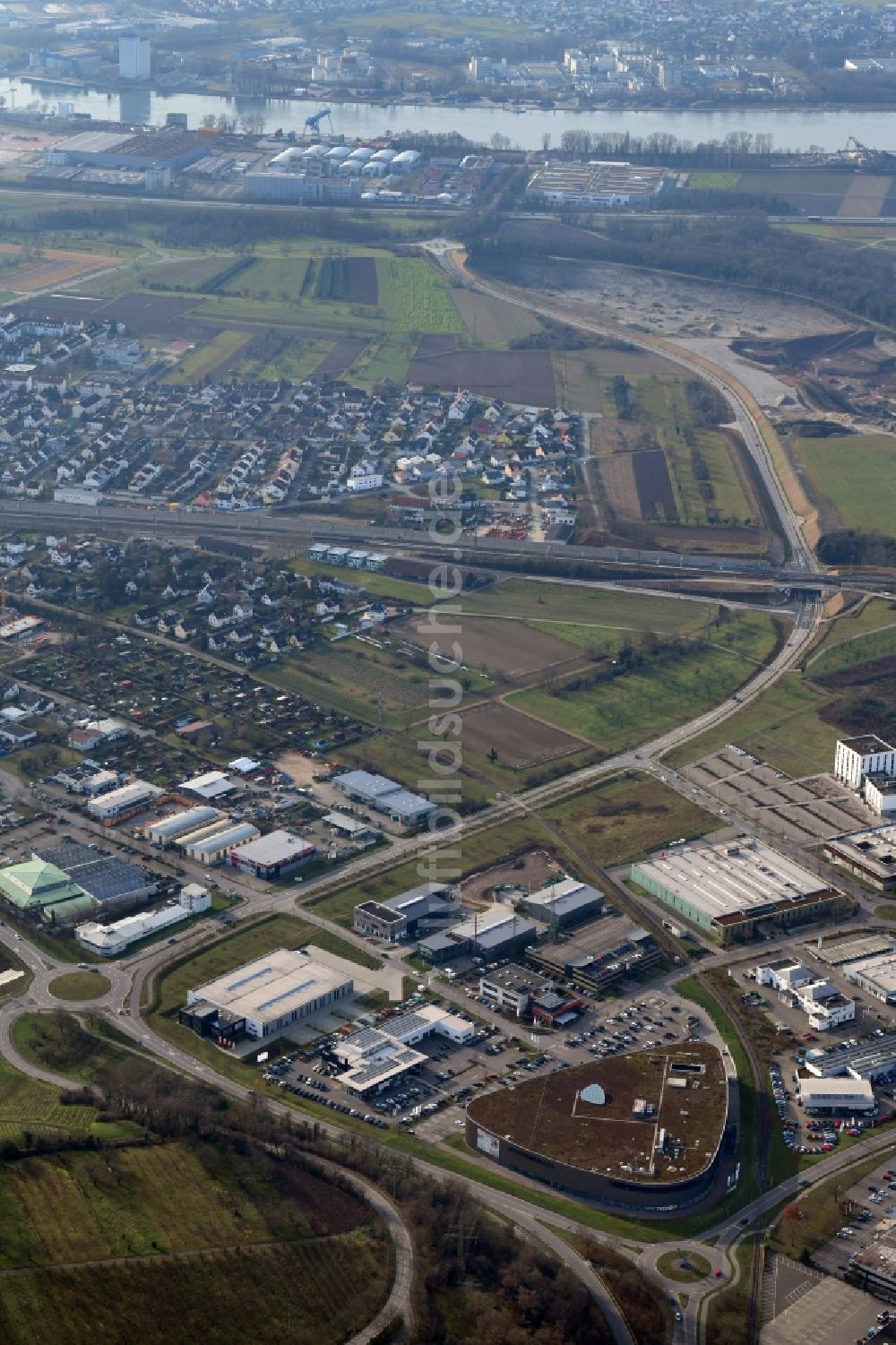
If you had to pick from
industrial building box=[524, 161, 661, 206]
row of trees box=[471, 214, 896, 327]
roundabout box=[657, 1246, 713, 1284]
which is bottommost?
roundabout box=[657, 1246, 713, 1284]

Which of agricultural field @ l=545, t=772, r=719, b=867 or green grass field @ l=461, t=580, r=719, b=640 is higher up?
green grass field @ l=461, t=580, r=719, b=640

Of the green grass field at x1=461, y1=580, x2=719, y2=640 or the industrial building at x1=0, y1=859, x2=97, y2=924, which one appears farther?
the green grass field at x1=461, y1=580, x2=719, y2=640

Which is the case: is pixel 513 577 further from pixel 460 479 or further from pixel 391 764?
pixel 391 764

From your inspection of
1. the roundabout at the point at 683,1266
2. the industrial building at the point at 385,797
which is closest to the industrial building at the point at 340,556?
the industrial building at the point at 385,797

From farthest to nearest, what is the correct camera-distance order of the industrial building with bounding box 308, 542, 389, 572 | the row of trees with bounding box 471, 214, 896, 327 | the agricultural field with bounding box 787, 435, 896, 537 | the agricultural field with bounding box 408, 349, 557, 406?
the row of trees with bounding box 471, 214, 896, 327 → the agricultural field with bounding box 408, 349, 557, 406 → the agricultural field with bounding box 787, 435, 896, 537 → the industrial building with bounding box 308, 542, 389, 572

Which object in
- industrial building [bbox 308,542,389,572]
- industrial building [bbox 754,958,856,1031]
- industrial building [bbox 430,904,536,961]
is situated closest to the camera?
industrial building [bbox 754,958,856,1031]

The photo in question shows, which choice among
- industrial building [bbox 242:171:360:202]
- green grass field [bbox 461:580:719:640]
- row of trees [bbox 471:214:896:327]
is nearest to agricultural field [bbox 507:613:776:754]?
green grass field [bbox 461:580:719:640]

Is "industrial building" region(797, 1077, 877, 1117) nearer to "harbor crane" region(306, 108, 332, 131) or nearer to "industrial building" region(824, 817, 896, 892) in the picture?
"industrial building" region(824, 817, 896, 892)

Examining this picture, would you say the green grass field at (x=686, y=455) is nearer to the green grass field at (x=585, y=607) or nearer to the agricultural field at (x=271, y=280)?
the green grass field at (x=585, y=607)
